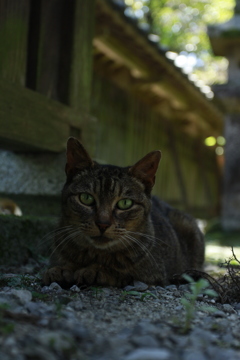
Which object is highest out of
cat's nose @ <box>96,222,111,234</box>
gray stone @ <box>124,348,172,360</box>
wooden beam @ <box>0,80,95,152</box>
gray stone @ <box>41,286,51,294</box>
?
wooden beam @ <box>0,80,95,152</box>

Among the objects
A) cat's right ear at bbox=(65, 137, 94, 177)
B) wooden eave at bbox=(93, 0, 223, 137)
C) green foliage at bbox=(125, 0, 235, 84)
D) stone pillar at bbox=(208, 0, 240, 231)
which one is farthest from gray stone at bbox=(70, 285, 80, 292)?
green foliage at bbox=(125, 0, 235, 84)

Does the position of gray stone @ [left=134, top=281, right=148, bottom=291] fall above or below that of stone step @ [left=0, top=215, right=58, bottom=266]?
below

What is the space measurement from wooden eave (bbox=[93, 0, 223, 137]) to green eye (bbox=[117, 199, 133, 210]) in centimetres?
315

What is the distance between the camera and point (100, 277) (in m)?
3.33

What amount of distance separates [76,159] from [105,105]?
5.28 meters

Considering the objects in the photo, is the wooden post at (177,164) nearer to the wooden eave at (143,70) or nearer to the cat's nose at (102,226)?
the wooden eave at (143,70)

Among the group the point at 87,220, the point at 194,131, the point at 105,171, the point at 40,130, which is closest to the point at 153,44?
the point at 40,130

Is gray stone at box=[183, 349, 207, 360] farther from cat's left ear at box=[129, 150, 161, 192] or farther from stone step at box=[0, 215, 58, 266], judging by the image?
stone step at box=[0, 215, 58, 266]

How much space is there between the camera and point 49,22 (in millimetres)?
5238

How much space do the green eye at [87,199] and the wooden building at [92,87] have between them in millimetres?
→ 1203

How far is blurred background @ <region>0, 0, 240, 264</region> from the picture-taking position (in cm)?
469

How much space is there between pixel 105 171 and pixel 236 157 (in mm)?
7687

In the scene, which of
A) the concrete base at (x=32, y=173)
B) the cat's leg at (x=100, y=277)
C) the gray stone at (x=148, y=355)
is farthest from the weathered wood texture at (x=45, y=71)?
the gray stone at (x=148, y=355)

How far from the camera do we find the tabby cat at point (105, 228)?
3.34 metres
